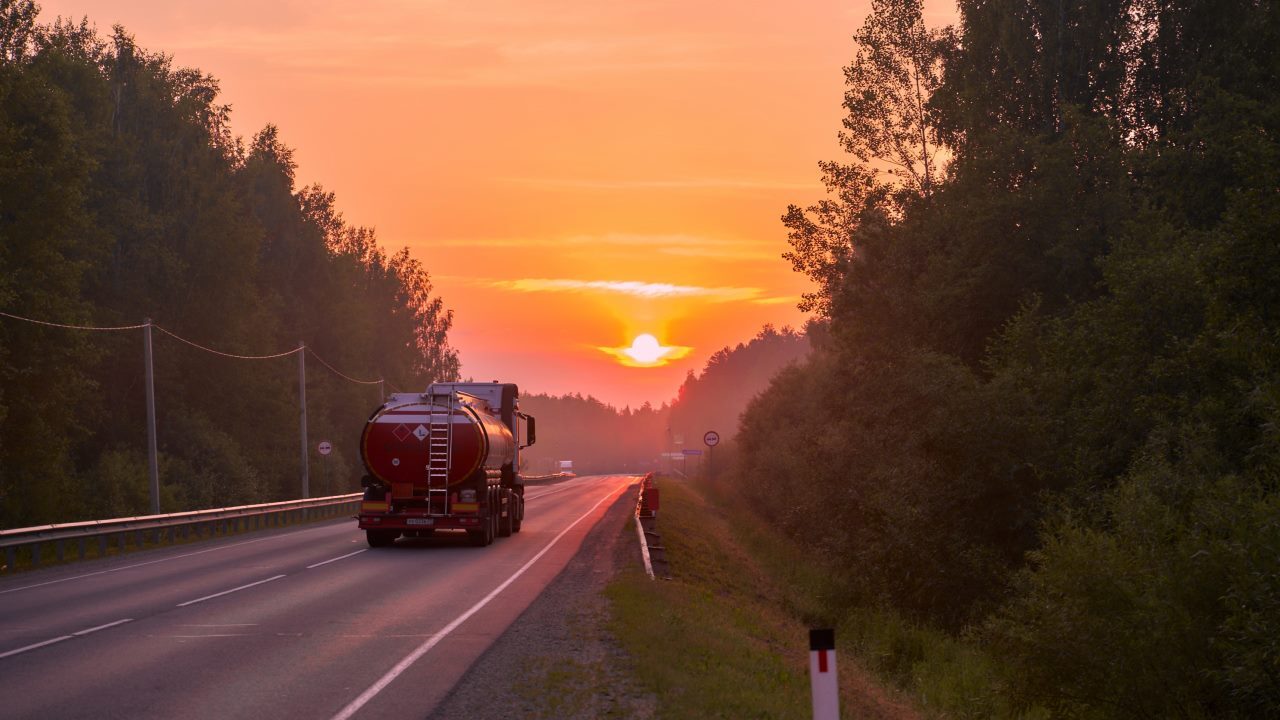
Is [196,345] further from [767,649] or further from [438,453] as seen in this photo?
[767,649]

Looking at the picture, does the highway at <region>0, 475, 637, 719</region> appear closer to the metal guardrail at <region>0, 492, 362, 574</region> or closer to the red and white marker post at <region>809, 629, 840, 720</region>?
the metal guardrail at <region>0, 492, 362, 574</region>

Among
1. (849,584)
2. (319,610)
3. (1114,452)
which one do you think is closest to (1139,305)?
(1114,452)

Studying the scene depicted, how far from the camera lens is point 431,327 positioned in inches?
4360

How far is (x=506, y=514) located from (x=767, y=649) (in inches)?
Result: 706

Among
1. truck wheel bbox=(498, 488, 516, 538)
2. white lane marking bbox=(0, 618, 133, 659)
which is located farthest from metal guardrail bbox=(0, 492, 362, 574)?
white lane marking bbox=(0, 618, 133, 659)

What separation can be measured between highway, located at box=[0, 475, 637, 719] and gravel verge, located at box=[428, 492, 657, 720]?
0.89 ft

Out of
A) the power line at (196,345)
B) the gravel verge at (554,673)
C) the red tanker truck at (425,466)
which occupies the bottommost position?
the gravel verge at (554,673)

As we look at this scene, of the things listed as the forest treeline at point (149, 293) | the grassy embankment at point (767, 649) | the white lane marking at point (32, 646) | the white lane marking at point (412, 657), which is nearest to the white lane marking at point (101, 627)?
the white lane marking at point (32, 646)

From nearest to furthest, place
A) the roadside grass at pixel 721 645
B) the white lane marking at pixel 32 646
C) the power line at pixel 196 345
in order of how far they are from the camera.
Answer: the roadside grass at pixel 721 645
the white lane marking at pixel 32 646
the power line at pixel 196 345

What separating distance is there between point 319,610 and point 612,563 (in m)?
8.85

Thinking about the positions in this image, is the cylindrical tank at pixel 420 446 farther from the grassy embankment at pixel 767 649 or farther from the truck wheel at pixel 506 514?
the grassy embankment at pixel 767 649

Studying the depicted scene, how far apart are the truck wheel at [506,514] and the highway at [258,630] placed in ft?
13.5

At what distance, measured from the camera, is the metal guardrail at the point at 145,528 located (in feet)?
82.0

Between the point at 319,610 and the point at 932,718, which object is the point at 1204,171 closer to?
the point at 932,718
